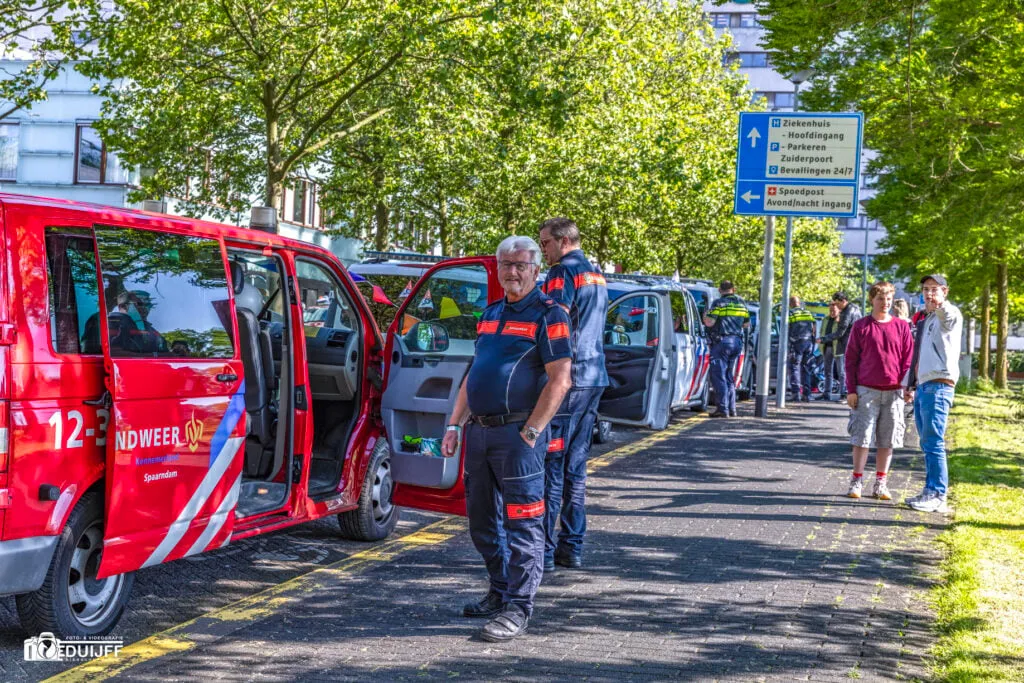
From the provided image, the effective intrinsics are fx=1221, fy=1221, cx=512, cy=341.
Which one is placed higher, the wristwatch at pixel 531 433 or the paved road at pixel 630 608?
the wristwatch at pixel 531 433

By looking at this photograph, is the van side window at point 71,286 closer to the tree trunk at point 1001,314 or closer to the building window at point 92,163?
the tree trunk at point 1001,314

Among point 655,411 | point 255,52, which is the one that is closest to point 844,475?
Answer: point 655,411

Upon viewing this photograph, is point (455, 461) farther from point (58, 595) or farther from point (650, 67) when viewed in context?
point (650, 67)

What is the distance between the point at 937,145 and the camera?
49.6 feet

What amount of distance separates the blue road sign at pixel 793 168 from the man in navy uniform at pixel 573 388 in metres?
12.4

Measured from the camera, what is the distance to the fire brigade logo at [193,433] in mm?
5781

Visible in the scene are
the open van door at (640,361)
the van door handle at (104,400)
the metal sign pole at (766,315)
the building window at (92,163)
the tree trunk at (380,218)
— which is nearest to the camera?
the van door handle at (104,400)

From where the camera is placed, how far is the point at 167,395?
222 inches

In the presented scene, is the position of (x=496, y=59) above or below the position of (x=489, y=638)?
above

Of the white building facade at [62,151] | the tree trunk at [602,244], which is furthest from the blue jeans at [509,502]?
the white building facade at [62,151]

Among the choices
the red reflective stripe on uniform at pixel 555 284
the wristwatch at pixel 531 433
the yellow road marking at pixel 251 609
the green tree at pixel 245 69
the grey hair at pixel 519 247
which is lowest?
the yellow road marking at pixel 251 609

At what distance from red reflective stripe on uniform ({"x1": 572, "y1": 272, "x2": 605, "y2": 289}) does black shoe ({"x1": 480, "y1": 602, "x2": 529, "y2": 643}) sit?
206cm

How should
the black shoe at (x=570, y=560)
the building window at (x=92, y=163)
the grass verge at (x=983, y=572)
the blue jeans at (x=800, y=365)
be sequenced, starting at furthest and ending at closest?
the building window at (x=92, y=163) < the blue jeans at (x=800, y=365) < the black shoe at (x=570, y=560) < the grass verge at (x=983, y=572)

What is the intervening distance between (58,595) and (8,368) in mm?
1042
